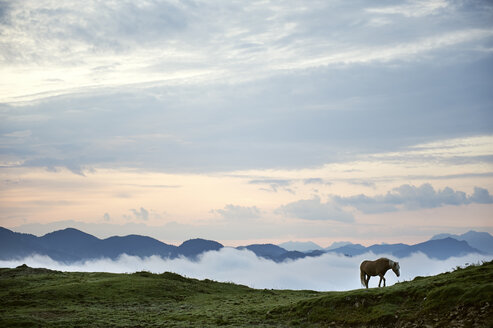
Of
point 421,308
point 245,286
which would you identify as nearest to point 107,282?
point 245,286

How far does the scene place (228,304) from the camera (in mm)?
42406

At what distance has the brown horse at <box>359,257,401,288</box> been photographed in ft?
125

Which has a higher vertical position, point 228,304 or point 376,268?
point 376,268

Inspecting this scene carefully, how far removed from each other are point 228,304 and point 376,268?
542 inches

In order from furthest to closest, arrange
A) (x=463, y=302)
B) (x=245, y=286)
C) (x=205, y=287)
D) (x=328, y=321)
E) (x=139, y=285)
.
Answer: (x=245, y=286)
(x=205, y=287)
(x=139, y=285)
(x=328, y=321)
(x=463, y=302)

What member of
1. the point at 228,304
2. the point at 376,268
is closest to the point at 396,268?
the point at 376,268

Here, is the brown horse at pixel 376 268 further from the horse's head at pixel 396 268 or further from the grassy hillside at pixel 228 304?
the grassy hillside at pixel 228 304

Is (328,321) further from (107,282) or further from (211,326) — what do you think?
(107,282)

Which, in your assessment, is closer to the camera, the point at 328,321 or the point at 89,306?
the point at 328,321

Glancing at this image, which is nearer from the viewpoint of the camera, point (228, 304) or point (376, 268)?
point (376, 268)

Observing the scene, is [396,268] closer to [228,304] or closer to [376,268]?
[376,268]

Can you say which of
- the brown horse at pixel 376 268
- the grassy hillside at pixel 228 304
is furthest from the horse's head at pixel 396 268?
the grassy hillside at pixel 228 304

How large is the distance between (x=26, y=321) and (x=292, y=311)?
62.0 feet

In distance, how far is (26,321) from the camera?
3194 cm
